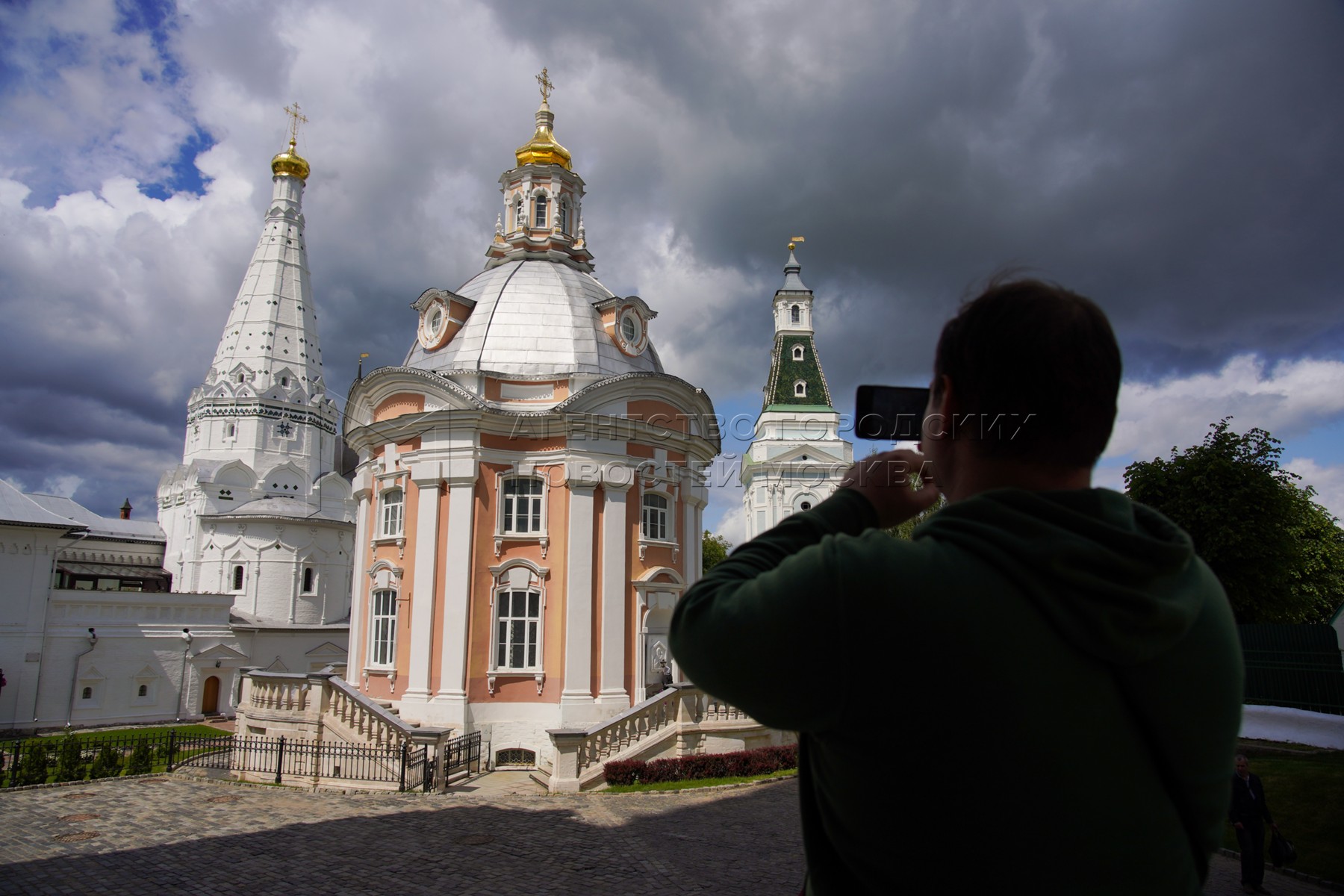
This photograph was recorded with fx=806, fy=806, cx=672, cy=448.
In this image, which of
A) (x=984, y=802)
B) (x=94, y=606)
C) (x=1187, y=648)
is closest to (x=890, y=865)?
(x=984, y=802)

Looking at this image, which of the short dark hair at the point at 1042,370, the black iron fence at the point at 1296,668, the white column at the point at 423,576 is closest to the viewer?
the short dark hair at the point at 1042,370

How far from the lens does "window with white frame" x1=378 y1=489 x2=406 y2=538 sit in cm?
2334

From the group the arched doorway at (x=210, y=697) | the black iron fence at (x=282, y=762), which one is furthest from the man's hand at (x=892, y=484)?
the arched doorway at (x=210, y=697)

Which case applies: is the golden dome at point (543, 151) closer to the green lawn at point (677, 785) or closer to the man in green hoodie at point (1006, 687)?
the green lawn at point (677, 785)

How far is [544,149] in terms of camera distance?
30078 millimetres

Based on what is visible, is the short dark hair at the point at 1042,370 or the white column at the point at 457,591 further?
the white column at the point at 457,591

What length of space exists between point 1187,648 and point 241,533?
161 feet

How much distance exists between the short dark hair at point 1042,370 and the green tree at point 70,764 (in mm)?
23616

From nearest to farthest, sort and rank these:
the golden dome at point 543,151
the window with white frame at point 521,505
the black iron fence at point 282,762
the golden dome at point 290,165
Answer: the black iron fence at point 282,762 → the window with white frame at point 521,505 → the golden dome at point 543,151 → the golden dome at point 290,165

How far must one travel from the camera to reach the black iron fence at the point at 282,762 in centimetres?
1781

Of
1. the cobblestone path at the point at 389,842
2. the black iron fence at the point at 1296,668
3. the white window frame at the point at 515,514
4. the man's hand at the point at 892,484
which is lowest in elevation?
the cobblestone path at the point at 389,842

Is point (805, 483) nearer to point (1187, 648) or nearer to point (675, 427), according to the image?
point (675, 427)

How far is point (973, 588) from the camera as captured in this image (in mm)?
1335

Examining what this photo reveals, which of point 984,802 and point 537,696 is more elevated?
point 984,802
